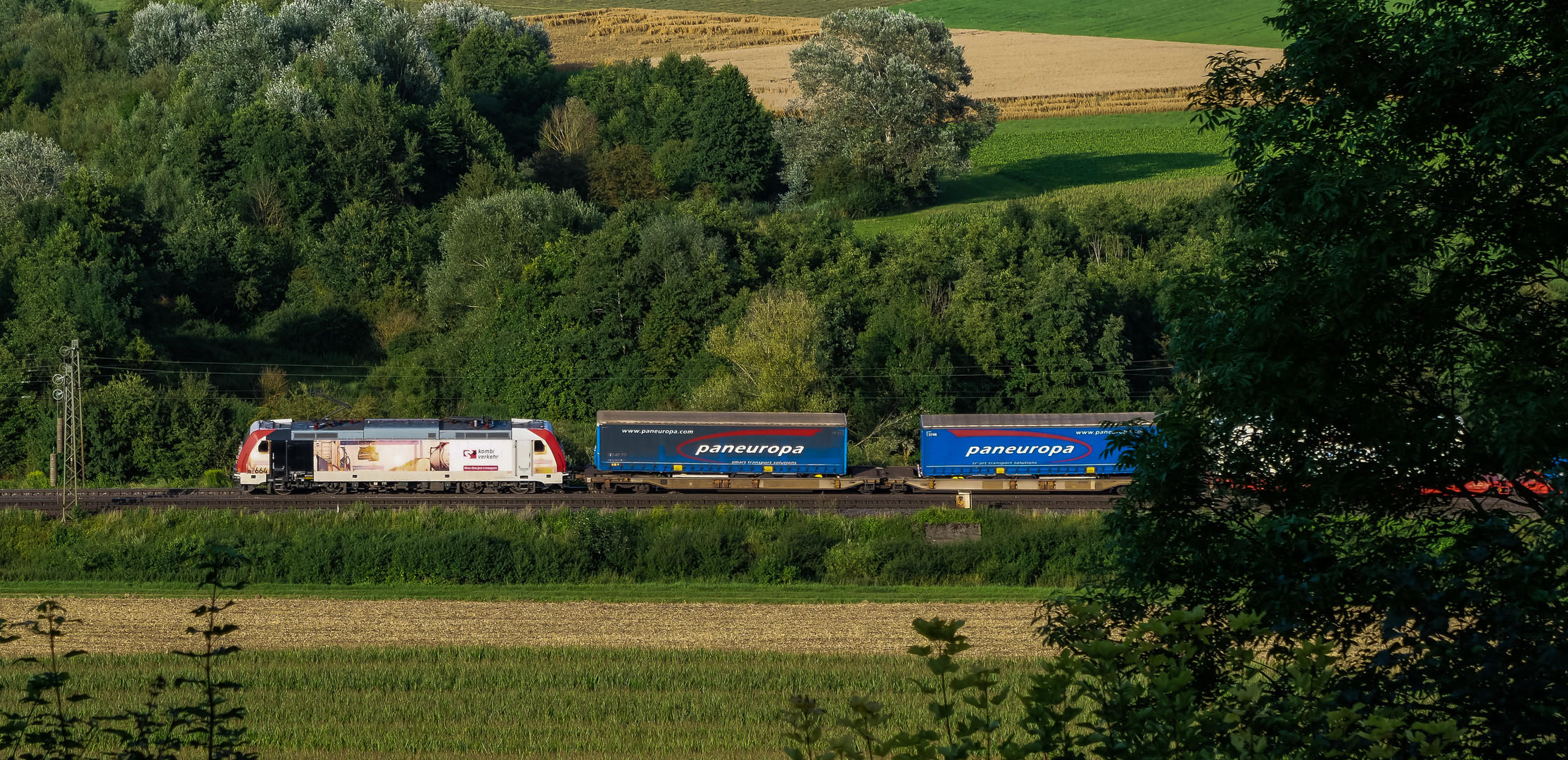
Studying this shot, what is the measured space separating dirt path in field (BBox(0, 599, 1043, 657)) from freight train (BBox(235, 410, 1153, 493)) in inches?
569

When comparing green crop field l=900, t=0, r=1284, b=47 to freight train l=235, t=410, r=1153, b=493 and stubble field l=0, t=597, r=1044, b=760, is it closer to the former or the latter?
freight train l=235, t=410, r=1153, b=493

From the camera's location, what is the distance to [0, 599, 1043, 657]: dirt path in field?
→ 86.7ft

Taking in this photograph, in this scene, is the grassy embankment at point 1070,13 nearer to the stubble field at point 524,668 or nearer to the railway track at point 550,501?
the railway track at point 550,501

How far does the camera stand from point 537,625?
1132 inches

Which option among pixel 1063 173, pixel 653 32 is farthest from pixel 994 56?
pixel 653 32

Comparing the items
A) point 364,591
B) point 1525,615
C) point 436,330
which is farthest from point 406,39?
point 1525,615

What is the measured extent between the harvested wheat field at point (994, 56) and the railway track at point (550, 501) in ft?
192

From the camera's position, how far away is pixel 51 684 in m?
6.89

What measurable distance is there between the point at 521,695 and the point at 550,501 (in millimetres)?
23405

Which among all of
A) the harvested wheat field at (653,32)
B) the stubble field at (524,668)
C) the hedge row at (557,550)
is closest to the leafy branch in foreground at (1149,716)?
the stubble field at (524,668)

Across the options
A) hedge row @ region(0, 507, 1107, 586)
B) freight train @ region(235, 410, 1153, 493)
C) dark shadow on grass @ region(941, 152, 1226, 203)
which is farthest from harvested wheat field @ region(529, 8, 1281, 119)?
hedge row @ region(0, 507, 1107, 586)

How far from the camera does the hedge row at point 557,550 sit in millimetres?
35375

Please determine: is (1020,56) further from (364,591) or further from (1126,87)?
(364,591)

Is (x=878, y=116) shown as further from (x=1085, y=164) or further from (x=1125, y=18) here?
(x=1125, y=18)
